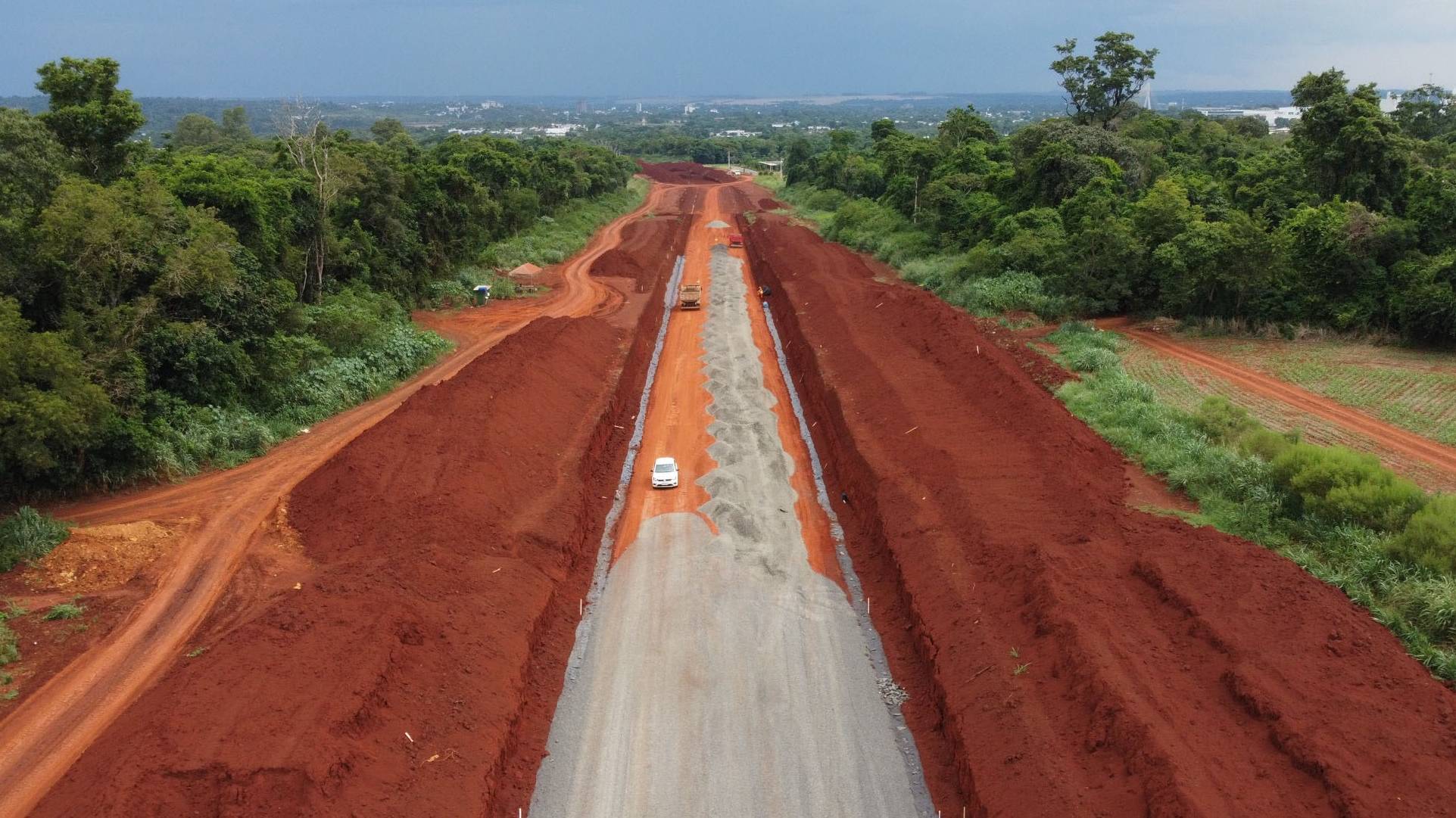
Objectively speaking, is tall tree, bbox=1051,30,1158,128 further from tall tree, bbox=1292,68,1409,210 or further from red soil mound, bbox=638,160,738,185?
red soil mound, bbox=638,160,738,185

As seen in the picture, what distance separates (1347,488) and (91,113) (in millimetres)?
32889

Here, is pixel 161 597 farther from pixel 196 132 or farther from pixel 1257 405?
pixel 196 132

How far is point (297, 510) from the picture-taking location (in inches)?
838

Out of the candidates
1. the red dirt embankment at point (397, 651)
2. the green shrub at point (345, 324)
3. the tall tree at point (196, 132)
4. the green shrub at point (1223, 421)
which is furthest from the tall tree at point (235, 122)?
the green shrub at point (1223, 421)

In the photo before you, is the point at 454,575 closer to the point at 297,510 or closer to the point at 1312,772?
the point at 297,510

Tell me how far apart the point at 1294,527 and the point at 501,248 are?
47898mm

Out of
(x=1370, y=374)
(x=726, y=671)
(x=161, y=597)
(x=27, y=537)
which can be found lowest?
(x=726, y=671)

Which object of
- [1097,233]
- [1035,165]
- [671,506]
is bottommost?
[671,506]

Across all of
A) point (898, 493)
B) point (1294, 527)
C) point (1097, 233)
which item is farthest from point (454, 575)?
point (1097, 233)

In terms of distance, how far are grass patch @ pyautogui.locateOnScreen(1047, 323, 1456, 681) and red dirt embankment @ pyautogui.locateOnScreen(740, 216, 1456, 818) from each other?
0.71 metres

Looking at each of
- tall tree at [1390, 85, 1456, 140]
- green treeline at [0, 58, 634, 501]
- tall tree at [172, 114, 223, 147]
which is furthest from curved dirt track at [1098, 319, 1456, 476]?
tall tree at [172, 114, 223, 147]

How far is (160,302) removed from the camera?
23.3 m

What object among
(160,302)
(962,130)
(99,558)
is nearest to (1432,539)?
(99,558)

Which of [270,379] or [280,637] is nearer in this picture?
[280,637]
